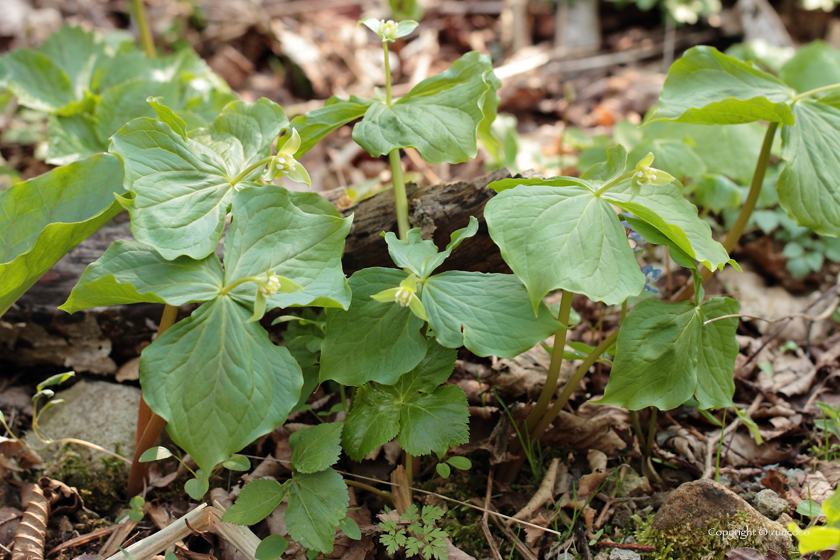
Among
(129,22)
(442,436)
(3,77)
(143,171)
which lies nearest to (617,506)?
(442,436)

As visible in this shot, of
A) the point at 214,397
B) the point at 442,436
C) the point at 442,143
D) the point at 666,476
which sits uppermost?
the point at 442,143

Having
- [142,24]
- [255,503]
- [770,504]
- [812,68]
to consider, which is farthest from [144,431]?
[812,68]

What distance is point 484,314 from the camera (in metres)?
1.40

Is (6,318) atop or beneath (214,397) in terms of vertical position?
beneath

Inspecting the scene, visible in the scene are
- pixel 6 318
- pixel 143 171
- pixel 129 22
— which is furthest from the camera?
pixel 129 22

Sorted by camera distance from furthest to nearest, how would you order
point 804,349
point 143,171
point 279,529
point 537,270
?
point 804,349 → point 279,529 → point 143,171 → point 537,270

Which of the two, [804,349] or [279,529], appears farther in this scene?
[804,349]

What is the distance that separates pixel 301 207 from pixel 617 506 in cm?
140

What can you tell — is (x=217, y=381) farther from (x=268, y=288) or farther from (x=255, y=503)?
(x=255, y=503)

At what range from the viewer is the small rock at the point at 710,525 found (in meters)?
1.48

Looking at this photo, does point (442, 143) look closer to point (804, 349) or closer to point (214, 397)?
point (214, 397)

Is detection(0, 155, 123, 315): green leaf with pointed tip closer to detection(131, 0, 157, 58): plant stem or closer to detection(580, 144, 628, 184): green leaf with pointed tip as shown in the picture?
detection(580, 144, 628, 184): green leaf with pointed tip

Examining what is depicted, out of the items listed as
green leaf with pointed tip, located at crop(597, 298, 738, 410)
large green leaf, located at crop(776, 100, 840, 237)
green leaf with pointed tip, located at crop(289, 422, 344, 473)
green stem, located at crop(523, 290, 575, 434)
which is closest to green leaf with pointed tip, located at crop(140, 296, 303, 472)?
green leaf with pointed tip, located at crop(289, 422, 344, 473)

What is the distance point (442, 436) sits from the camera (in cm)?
146
